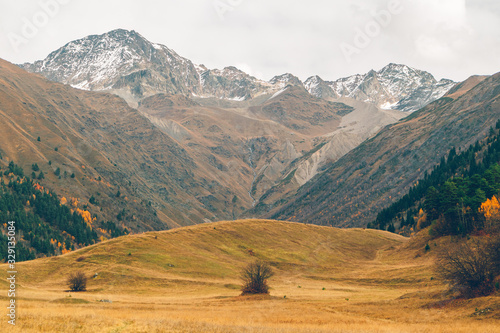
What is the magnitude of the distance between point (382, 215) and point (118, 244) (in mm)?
134891

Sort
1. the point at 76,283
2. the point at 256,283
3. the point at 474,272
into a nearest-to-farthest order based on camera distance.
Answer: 1. the point at 474,272
2. the point at 256,283
3. the point at 76,283

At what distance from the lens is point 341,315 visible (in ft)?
148

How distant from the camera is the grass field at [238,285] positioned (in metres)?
36.9

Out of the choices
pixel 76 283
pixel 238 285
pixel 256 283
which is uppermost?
pixel 76 283

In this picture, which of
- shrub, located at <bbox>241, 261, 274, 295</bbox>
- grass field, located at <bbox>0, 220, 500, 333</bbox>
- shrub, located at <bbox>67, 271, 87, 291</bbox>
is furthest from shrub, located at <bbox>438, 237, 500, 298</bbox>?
shrub, located at <bbox>67, 271, 87, 291</bbox>

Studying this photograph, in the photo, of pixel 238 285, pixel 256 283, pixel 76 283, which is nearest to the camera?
pixel 256 283

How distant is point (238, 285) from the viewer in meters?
78.6

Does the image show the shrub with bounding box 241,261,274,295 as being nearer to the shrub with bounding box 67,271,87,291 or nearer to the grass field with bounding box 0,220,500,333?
the grass field with bounding box 0,220,500,333

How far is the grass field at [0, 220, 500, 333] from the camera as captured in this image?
36938mm

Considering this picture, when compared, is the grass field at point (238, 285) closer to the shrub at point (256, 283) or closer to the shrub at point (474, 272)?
the shrub at point (474, 272)

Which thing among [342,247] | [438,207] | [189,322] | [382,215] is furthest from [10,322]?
[382,215]

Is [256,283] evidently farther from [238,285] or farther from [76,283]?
[76,283]

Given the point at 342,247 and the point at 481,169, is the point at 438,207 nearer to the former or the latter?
the point at 342,247

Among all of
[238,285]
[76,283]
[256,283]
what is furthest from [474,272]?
[76,283]
